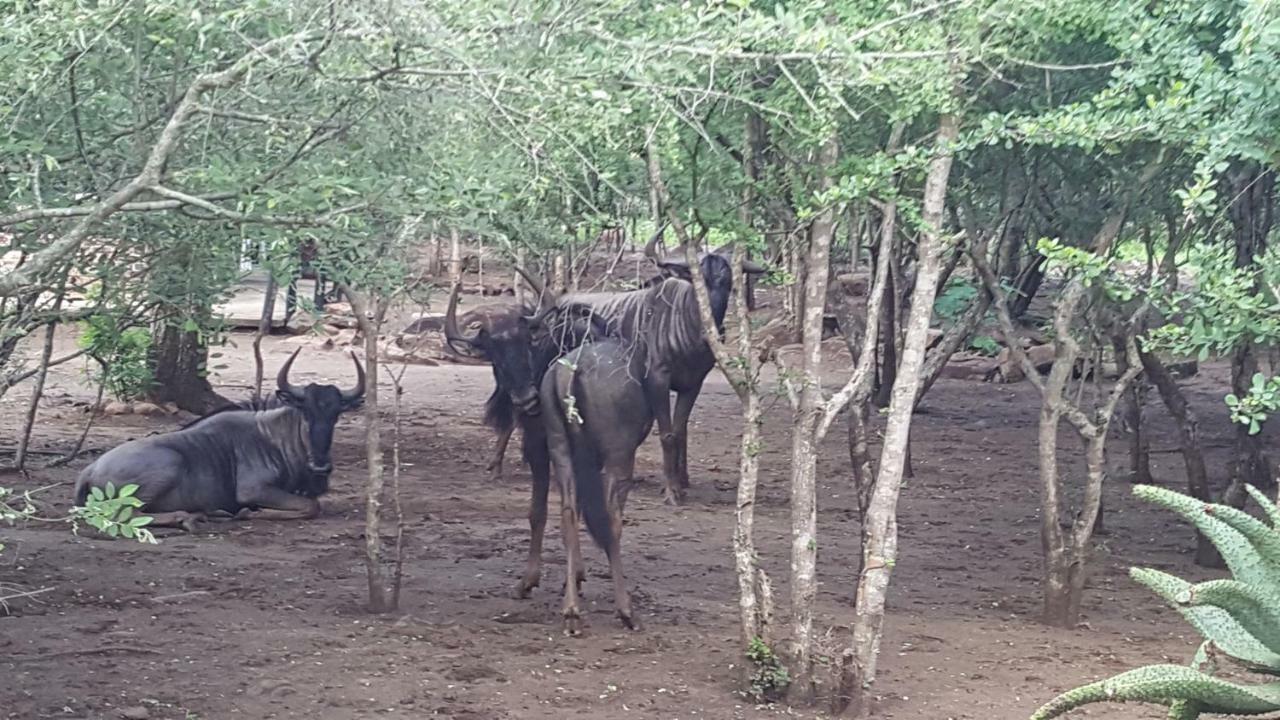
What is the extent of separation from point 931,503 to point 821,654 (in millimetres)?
5235

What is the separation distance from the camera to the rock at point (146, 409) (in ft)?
44.0

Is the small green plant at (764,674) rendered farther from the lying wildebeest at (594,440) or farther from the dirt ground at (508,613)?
the lying wildebeest at (594,440)

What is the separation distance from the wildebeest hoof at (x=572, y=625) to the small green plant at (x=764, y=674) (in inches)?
48.0

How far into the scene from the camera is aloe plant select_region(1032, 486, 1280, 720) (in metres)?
3.97

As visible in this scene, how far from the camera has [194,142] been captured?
4844 mm

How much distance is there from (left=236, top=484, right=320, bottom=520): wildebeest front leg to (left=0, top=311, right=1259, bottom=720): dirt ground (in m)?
0.09

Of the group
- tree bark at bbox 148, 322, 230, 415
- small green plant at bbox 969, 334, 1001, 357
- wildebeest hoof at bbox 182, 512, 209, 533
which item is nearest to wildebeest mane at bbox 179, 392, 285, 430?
wildebeest hoof at bbox 182, 512, 209, 533

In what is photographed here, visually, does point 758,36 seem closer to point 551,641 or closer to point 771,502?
point 551,641

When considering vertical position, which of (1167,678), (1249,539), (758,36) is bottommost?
(1167,678)

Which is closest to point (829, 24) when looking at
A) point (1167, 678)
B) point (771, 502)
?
point (1167, 678)

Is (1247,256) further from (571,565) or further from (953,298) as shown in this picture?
(953,298)

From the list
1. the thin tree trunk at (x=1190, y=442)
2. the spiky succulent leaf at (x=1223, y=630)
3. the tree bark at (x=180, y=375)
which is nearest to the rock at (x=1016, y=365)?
the thin tree trunk at (x=1190, y=442)

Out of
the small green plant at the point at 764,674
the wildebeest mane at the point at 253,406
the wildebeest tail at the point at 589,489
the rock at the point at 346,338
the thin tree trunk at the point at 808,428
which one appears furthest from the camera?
the rock at the point at 346,338

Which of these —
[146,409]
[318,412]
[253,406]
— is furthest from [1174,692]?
[146,409]
